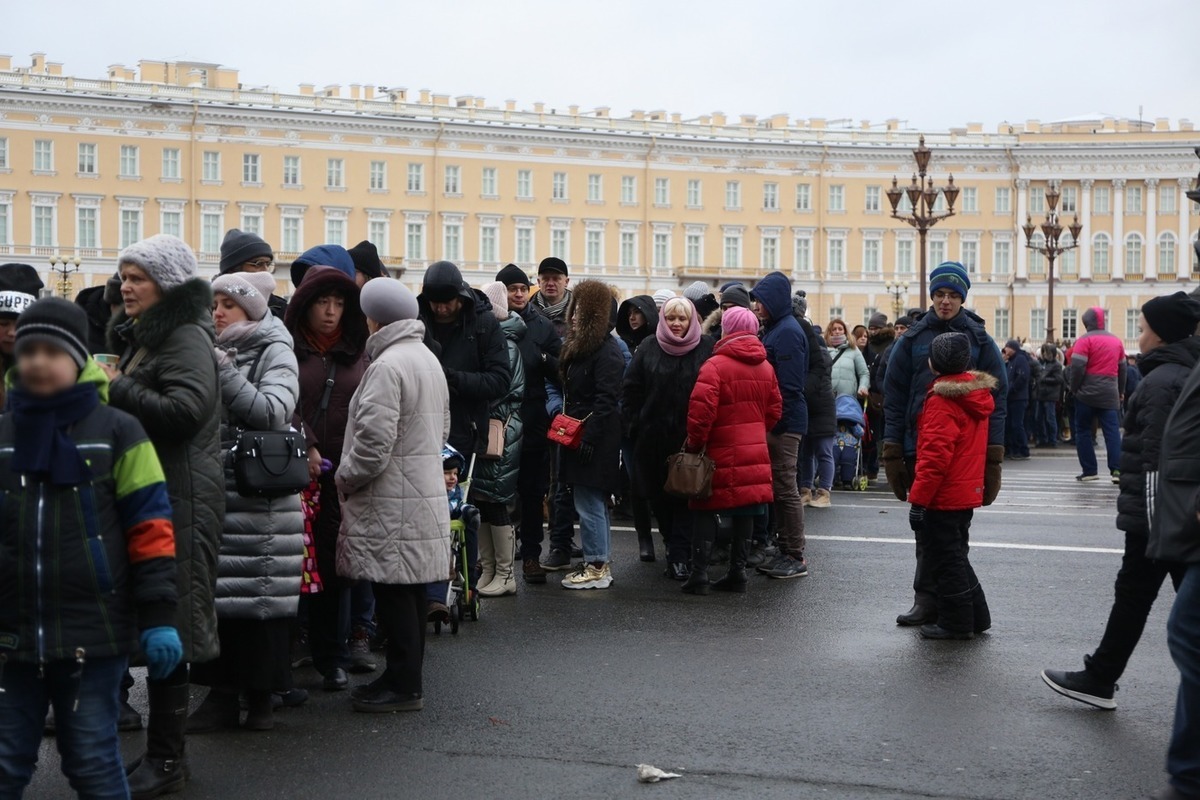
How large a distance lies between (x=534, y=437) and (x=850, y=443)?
8.37 meters

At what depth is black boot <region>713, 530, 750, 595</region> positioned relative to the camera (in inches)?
374

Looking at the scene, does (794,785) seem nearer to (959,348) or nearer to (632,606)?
(959,348)

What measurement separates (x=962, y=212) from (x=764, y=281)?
74.4m

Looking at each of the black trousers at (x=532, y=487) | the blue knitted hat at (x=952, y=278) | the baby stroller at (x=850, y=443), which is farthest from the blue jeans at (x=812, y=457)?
the blue knitted hat at (x=952, y=278)

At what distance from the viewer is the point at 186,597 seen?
199 inches

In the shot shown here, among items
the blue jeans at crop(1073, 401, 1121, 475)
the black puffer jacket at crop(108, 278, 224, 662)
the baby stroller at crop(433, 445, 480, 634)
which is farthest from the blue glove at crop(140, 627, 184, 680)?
the blue jeans at crop(1073, 401, 1121, 475)

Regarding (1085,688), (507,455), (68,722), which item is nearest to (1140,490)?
(1085,688)

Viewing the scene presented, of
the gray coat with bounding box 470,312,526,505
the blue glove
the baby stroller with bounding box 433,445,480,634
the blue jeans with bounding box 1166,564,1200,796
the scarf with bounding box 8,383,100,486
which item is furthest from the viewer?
the gray coat with bounding box 470,312,526,505

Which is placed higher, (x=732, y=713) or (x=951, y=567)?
(x=951, y=567)

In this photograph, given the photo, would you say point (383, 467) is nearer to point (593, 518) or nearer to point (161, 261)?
point (161, 261)

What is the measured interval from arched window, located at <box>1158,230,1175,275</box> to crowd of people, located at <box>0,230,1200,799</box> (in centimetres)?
7748

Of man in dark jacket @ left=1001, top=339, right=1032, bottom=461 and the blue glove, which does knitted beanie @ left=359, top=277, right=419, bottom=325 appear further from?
man in dark jacket @ left=1001, top=339, right=1032, bottom=461

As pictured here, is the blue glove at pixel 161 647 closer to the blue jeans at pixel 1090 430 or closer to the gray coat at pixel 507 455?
the gray coat at pixel 507 455

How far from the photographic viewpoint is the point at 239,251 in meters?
7.03
